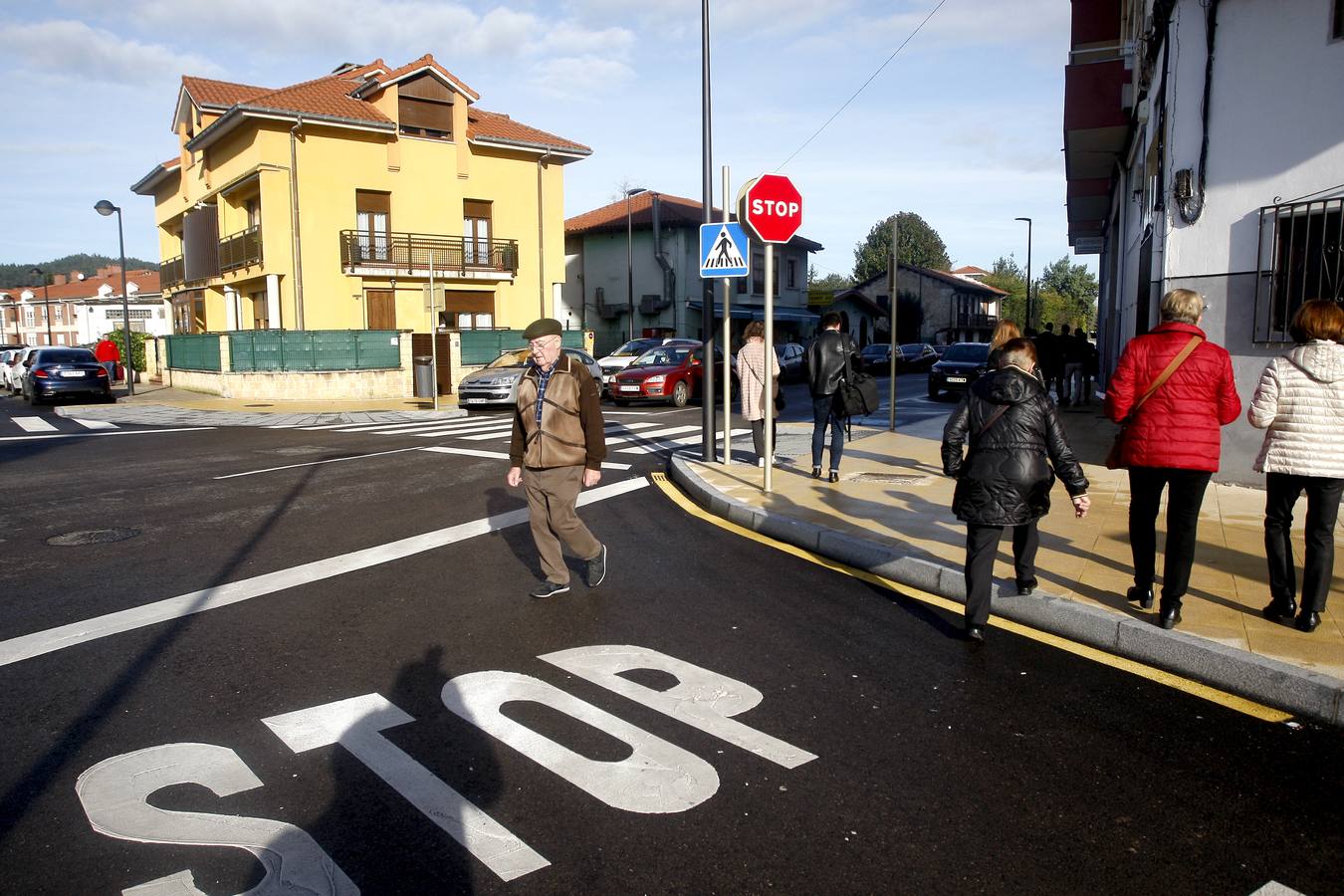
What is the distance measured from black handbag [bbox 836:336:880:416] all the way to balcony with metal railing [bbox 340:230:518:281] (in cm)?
2196

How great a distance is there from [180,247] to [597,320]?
18528 mm

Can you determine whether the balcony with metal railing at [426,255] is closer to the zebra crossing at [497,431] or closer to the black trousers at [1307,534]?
the zebra crossing at [497,431]

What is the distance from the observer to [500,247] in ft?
106

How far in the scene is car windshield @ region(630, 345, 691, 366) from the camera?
22891 millimetres

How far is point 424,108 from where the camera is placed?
30766mm

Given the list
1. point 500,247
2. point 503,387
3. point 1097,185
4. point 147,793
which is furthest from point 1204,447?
point 500,247

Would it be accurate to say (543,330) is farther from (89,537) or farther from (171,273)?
(171,273)

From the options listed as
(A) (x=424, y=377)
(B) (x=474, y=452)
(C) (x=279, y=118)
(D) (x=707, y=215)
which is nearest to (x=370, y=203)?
(C) (x=279, y=118)

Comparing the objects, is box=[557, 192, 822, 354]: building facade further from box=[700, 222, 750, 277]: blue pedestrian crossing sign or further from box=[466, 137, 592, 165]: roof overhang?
box=[700, 222, 750, 277]: blue pedestrian crossing sign

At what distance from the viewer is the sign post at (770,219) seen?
28.7 feet

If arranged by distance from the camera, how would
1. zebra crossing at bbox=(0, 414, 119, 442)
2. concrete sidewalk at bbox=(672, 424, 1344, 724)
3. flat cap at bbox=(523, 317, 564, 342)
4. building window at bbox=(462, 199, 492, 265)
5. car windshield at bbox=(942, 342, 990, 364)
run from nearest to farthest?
concrete sidewalk at bbox=(672, 424, 1344, 724), flat cap at bbox=(523, 317, 564, 342), zebra crossing at bbox=(0, 414, 119, 442), car windshield at bbox=(942, 342, 990, 364), building window at bbox=(462, 199, 492, 265)

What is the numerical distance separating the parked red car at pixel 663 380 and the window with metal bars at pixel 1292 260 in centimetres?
1333

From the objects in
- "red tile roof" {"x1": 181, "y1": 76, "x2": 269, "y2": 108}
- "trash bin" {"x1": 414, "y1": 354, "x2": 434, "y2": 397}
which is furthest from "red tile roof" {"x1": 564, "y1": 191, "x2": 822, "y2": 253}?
"trash bin" {"x1": 414, "y1": 354, "x2": 434, "y2": 397}

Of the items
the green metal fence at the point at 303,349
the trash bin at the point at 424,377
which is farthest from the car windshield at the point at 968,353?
the green metal fence at the point at 303,349
